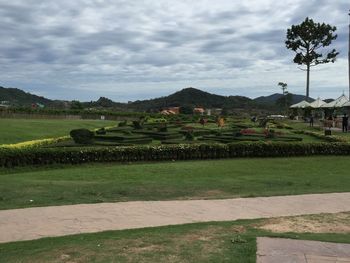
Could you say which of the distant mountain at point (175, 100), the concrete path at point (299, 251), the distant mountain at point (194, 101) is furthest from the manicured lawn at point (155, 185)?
the distant mountain at point (194, 101)

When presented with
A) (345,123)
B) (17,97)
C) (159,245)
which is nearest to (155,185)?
(159,245)

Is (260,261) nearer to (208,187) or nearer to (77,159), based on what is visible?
(208,187)

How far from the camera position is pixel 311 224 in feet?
21.7

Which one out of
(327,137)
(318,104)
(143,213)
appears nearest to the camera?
(143,213)

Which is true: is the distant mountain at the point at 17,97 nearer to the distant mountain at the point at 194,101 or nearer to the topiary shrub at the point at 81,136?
the distant mountain at the point at 194,101

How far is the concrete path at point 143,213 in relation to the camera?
20.7 ft

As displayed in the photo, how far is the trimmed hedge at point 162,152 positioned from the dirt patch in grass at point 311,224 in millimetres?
10771

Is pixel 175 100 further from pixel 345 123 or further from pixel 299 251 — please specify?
pixel 299 251

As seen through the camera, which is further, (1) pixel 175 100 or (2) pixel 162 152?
(1) pixel 175 100

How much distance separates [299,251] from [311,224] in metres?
1.85

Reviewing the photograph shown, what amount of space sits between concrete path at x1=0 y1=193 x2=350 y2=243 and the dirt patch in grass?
403 millimetres

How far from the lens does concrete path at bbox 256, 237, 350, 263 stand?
15.0 ft

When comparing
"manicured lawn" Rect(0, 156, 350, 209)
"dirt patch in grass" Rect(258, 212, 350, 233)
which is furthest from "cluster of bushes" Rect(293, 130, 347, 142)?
"dirt patch in grass" Rect(258, 212, 350, 233)

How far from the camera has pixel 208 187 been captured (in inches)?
384
